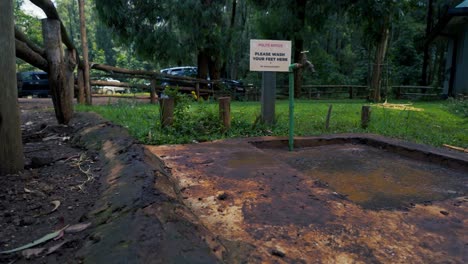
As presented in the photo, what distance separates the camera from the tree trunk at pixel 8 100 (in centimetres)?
272

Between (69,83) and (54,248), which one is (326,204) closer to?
(54,248)

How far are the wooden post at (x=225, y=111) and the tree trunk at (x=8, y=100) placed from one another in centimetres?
318

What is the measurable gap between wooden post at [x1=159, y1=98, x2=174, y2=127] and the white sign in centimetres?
140

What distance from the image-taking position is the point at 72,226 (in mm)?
1953

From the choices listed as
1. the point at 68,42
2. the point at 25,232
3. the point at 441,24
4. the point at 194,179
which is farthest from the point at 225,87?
the point at 25,232

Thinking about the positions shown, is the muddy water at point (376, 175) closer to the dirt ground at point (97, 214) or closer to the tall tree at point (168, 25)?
the dirt ground at point (97, 214)

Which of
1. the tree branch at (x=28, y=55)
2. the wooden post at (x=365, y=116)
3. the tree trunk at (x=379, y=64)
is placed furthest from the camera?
the tree trunk at (x=379, y=64)

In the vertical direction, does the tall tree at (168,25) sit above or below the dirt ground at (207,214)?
above

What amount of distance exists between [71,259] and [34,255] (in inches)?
10.0

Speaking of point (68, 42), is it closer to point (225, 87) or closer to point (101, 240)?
point (101, 240)

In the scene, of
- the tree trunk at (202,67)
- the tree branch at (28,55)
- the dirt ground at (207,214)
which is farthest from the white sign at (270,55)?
the tree trunk at (202,67)

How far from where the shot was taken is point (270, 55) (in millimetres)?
5766

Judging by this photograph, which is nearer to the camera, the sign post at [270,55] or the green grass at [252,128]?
the green grass at [252,128]

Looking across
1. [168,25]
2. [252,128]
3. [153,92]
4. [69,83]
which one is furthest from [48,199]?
[168,25]
